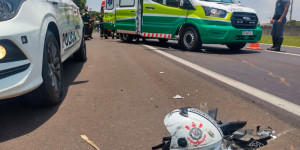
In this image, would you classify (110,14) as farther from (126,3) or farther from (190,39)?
(190,39)

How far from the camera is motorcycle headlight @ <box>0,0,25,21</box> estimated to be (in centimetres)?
263

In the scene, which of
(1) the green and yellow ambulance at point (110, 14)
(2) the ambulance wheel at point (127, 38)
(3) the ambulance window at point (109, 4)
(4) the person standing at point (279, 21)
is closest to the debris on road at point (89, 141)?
(4) the person standing at point (279, 21)

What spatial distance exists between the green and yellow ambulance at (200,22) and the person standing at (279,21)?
4.13 ft

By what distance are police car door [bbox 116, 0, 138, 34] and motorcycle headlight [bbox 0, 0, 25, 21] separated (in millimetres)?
9150

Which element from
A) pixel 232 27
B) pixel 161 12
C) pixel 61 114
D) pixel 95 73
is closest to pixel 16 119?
pixel 61 114

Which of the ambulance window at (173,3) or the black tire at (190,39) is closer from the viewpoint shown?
the black tire at (190,39)

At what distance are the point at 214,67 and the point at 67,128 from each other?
4.01 m

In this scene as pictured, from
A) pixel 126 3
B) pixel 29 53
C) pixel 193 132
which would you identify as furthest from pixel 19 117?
pixel 126 3

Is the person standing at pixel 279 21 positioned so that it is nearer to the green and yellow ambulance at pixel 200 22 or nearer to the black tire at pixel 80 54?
the green and yellow ambulance at pixel 200 22

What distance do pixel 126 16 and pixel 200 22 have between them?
14.6ft

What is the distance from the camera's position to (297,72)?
5719 millimetres

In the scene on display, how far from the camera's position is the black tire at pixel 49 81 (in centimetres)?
298

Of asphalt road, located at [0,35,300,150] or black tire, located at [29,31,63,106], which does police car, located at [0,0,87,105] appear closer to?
black tire, located at [29,31,63,106]

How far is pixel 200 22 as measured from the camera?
9023 mm
